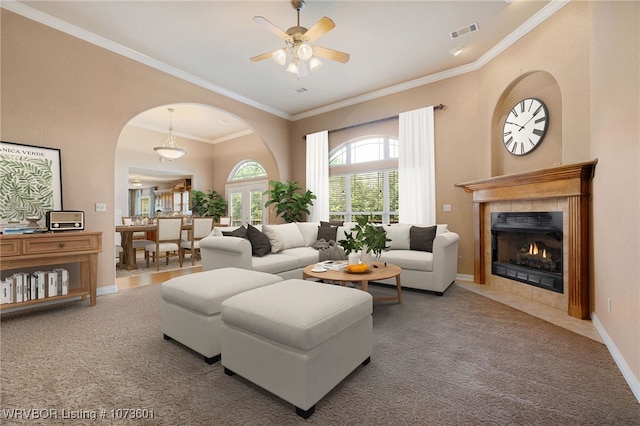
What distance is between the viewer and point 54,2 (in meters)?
2.96

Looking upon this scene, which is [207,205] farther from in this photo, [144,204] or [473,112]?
[473,112]

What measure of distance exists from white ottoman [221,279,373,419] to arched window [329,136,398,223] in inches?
149

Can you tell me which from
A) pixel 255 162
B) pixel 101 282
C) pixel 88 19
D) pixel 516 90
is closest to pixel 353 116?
pixel 516 90

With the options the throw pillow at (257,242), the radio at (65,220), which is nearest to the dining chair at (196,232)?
the throw pillow at (257,242)

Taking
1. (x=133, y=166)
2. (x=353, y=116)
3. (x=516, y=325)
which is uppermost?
(x=353, y=116)

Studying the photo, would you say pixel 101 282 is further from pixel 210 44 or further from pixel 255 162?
pixel 255 162

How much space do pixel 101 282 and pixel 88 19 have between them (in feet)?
10.5

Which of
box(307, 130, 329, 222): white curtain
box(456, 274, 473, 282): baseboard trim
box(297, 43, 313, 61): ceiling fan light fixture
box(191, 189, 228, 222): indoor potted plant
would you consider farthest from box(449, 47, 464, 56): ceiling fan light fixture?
box(191, 189, 228, 222): indoor potted plant

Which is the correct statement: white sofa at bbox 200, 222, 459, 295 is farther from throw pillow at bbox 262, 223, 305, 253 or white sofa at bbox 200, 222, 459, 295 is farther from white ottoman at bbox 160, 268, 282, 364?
white ottoman at bbox 160, 268, 282, 364

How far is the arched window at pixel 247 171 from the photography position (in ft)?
26.2

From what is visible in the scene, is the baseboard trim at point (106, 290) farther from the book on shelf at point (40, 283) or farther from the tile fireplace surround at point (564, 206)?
the tile fireplace surround at point (564, 206)

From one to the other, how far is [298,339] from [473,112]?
4446 millimetres

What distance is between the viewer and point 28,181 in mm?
3055

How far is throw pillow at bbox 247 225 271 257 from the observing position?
379 cm
